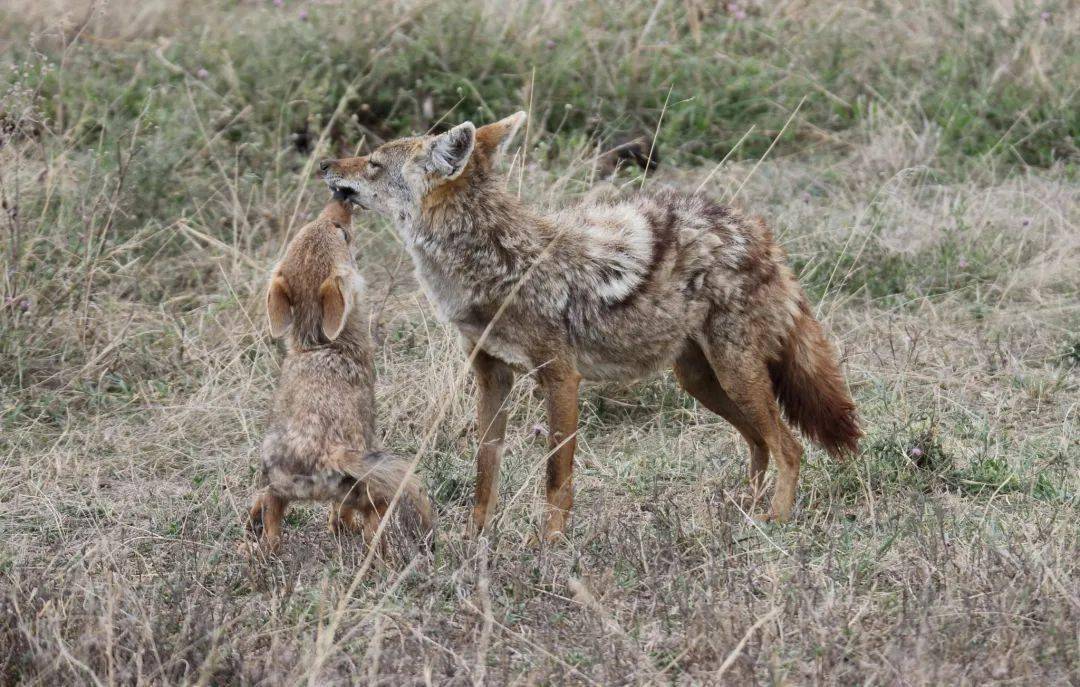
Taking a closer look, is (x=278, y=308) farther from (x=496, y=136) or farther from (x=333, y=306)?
(x=496, y=136)

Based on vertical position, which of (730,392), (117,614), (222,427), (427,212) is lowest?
(222,427)

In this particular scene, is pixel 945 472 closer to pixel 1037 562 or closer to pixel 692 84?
pixel 1037 562

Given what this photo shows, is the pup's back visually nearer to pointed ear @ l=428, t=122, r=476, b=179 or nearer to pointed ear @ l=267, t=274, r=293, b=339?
pointed ear @ l=267, t=274, r=293, b=339

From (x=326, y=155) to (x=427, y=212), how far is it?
128 inches

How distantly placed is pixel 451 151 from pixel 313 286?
782 millimetres

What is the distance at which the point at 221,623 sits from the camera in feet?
14.7

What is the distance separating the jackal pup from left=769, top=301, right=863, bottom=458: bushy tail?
1681mm

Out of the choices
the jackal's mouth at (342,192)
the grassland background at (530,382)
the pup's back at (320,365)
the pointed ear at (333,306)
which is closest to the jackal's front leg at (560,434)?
the grassland background at (530,382)

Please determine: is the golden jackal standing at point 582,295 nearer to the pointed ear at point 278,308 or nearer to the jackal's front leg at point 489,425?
the jackal's front leg at point 489,425

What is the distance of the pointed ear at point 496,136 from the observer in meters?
5.76

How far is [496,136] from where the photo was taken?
576 centimetres

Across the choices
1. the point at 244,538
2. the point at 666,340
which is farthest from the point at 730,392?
the point at 244,538

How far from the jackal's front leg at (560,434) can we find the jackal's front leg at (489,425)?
0.25m

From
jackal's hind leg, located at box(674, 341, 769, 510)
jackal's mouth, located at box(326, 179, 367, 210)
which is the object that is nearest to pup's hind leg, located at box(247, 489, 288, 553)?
jackal's mouth, located at box(326, 179, 367, 210)
